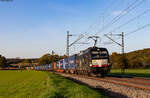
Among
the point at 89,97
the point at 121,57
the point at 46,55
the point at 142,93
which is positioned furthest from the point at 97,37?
the point at 46,55

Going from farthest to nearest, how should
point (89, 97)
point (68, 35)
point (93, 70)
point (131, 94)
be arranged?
point (68, 35), point (93, 70), point (131, 94), point (89, 97)

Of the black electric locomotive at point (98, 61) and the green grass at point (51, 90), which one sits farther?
the black electric locomotive at point (98, 61)

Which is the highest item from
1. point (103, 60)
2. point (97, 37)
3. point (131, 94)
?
point (97, 37)

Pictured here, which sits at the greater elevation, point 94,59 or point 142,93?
point 94,59

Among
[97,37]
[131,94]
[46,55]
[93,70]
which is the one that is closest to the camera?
[131,94]

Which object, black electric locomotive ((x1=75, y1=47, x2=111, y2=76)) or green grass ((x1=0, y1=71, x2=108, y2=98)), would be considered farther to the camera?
black electric locomotive ((x1=75, y1=47, x2=111, y2=76))

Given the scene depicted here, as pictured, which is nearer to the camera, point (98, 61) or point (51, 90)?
point (51, 90)

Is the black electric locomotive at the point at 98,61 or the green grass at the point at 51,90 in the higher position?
the black electric locomotive at the point at 98,61

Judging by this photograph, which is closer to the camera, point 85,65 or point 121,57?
point 85,65

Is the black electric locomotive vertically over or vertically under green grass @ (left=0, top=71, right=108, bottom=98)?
over

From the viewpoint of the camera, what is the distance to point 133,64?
58.8 m

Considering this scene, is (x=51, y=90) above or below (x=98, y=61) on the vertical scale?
below

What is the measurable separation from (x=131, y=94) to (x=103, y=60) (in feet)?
40.6

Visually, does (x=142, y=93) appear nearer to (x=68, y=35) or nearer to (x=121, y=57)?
(x=121, y=57)
